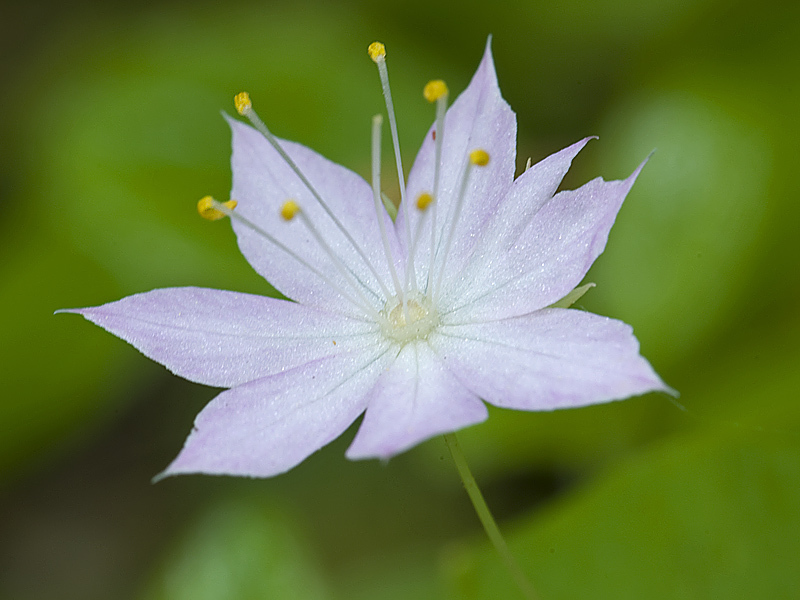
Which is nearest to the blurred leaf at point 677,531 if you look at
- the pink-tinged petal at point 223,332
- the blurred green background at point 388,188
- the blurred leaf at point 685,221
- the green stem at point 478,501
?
the blurred green background at point 388,188

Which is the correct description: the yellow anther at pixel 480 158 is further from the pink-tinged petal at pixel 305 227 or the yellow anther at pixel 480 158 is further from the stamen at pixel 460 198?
the pink-tinged petal at pixel 305 227

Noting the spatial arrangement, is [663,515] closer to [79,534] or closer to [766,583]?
[766,583]

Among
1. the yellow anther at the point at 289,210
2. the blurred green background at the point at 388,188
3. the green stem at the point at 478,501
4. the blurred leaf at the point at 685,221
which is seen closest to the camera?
the green stem at the point at 478,501

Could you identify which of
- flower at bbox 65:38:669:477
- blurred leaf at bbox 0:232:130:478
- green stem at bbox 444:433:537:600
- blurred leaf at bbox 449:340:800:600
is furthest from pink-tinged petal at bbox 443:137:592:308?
blurred leaf at bbox 0:232:130:478

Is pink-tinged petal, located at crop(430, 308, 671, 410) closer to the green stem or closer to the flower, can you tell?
the flower

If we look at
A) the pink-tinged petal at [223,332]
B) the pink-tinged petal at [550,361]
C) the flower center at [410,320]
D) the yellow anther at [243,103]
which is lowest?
the pink-tinged petal at [550,361]

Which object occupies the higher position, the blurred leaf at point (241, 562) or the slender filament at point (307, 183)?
the slender filament at point (307, 183)
